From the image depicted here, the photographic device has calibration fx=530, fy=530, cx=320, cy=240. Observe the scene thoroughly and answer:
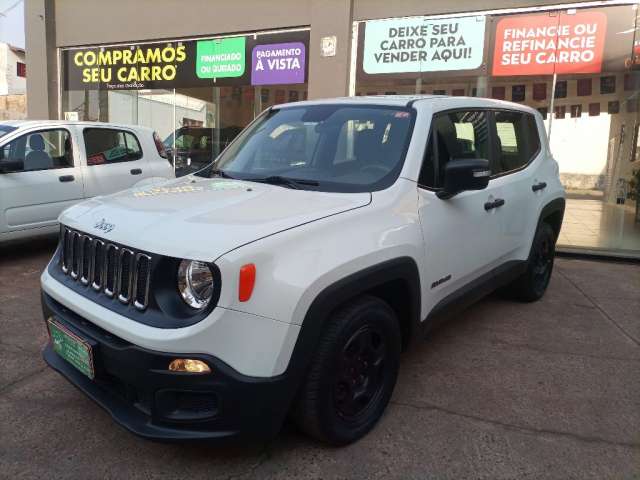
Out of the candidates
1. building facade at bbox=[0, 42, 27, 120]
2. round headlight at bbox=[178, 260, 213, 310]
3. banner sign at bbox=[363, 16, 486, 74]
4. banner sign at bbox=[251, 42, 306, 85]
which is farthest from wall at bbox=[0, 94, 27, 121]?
round headlight at bbox=[178, 260, 213, 310]

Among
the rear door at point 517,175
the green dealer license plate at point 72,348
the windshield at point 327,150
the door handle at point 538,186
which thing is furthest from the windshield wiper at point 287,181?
the door handle at point 538,186

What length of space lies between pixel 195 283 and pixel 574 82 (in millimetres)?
7218

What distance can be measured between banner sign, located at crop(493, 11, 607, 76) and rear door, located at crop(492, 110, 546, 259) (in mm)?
3472

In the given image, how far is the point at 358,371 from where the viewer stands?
104 inches

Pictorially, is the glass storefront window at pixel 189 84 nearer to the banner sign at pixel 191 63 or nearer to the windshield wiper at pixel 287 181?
the banner sign at pixel 191 63

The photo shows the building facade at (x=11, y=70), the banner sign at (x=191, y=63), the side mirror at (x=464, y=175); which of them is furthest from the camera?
the building facade at (x=11, y=70)

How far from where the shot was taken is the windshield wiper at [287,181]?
2.95 m

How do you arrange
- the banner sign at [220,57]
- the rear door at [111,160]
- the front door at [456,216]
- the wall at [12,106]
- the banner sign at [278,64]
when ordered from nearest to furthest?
the front door at [456,216], the rear door at [111,160], the banner sign at [278,64], the banner sign at [220,57], the wall at [12,106]

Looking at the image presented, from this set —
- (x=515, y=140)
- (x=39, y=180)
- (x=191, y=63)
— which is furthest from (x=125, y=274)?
(x=191, y=63)

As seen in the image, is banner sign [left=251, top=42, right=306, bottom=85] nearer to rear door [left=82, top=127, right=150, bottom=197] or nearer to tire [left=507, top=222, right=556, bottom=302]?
rear door [left=82, top=127, right=150, bottom=197]

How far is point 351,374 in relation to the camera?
259cm

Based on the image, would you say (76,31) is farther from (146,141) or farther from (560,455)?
(560,455)

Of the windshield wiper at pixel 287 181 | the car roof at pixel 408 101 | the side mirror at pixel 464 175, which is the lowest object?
the windshield wiper at pixel 287 181

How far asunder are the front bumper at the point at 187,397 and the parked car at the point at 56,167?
3.73m
